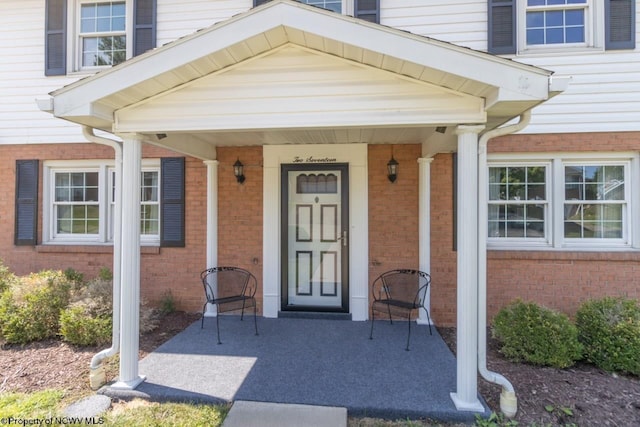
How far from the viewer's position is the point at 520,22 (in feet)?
15.4

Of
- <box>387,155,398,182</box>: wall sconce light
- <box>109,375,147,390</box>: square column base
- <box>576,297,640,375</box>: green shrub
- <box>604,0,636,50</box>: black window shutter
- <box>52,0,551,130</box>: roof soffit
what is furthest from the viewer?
<box>387,155,398,182</box>: wall sconce light

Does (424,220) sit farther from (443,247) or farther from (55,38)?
(55,38)

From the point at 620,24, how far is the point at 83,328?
7.71 meters

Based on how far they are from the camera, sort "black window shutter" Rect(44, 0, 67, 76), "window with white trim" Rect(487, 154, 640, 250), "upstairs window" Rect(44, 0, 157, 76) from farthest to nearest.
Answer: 1. "black window shutter" Rect(44, 0, 67, 76)
2. "upstairs window" Rect(44, 0, 157, 76)
3. "window with white trim" Rect(487, 154, 640, 250)

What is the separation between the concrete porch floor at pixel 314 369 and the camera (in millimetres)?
3010

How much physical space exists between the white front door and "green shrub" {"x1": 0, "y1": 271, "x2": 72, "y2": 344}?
2.93m

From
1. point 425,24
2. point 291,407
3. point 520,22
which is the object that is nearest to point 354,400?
point 291,407

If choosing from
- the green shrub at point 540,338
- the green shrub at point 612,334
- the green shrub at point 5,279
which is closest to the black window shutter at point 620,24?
the green shrub at point 612,334

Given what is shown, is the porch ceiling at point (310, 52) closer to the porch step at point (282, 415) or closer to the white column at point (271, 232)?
the white column at point (271, 232)

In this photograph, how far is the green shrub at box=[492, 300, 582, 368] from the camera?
358 centimetres

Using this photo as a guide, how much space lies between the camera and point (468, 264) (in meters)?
2.90

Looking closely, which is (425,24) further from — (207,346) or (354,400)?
(207,346)

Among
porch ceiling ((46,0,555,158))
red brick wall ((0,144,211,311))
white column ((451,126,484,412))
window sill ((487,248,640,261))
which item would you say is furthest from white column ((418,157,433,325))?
red brick wall ((0,144,211,311))

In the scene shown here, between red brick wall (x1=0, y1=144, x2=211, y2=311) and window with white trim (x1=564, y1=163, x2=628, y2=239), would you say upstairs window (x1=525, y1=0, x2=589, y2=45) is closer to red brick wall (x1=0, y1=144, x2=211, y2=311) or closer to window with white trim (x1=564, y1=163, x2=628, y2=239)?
window with white trim (x1=564, y1=163, x2=628, y2=239)
